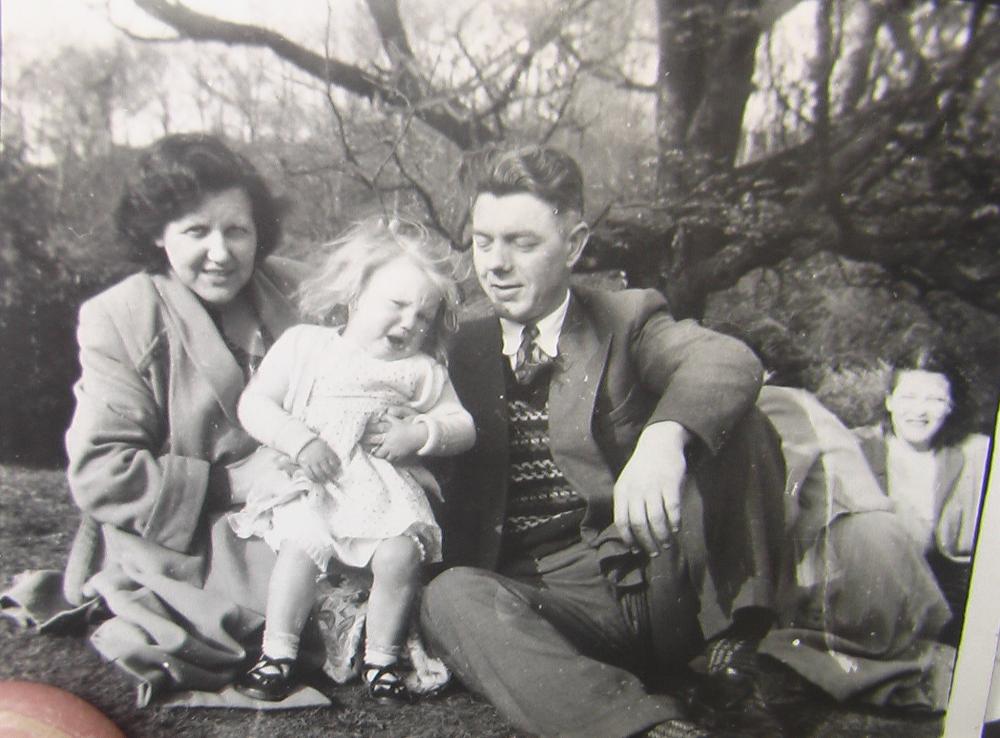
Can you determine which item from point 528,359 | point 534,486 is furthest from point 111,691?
point 528,359

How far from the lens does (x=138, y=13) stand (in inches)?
72.6

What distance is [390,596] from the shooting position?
1.86 metres

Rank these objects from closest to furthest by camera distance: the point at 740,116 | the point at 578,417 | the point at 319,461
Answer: the point at 319,461, the point at 578,417, the point at 740,116

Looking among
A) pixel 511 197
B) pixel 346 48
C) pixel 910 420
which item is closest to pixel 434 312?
pixel 511 197

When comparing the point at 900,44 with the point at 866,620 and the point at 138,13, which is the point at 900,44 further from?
the point at 138,13

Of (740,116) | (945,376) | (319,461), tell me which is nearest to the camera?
(319,461)

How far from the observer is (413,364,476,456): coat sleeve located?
184 centimetres

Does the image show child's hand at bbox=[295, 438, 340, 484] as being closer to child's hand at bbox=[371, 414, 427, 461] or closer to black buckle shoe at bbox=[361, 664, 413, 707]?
child's hand at bbox=[371, 414, 427, 461]

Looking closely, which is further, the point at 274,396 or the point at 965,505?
the point at 965,505

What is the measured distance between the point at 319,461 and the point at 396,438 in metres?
0.17

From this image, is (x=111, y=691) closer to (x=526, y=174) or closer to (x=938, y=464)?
(x=526, y=174)

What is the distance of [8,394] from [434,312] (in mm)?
940

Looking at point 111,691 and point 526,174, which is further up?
point 526,174

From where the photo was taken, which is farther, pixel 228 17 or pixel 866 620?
pixel 866 620
